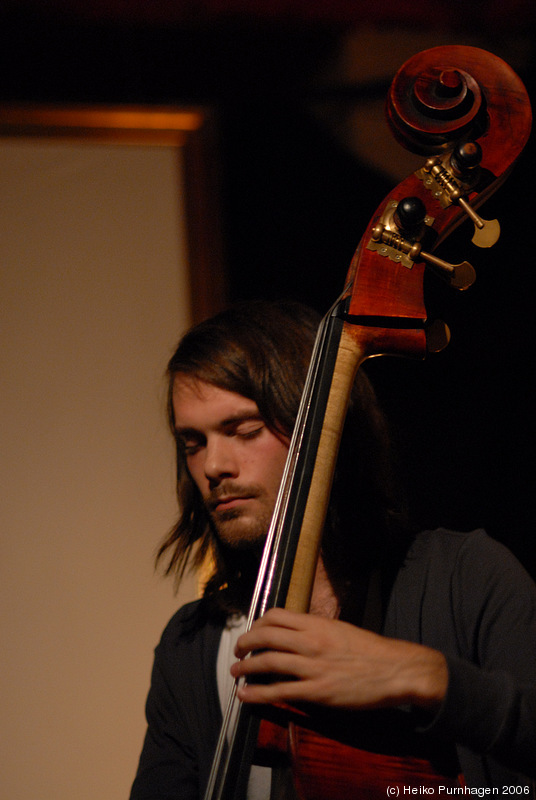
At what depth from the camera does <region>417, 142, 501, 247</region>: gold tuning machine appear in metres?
0.78

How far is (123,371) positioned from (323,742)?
1116 mm

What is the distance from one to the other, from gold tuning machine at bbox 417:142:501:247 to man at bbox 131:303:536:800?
0.41 m

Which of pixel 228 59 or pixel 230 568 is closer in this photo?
pixel 230 568

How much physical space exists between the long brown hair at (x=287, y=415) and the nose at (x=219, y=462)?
86 millimetres

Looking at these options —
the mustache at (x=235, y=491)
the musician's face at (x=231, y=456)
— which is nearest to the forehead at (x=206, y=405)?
the musician's face at (x=231, y=456)

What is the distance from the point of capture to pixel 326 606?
107 cm

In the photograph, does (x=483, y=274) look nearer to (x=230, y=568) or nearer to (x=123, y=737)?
(x=230, y=568)

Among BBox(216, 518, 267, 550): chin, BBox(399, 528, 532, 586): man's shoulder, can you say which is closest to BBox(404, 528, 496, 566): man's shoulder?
BBox(399, 528, 532, 586): man's shoulder

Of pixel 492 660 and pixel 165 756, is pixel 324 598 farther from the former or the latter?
pixel 165 756

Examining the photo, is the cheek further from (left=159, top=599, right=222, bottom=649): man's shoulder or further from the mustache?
(left=159, top=599, right=222, bottom=649): man's shoulder

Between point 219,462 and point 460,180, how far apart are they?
519mm

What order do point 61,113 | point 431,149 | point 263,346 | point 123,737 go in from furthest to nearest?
point 61,113 → point 123,737 → point 263,346 → point 431,149

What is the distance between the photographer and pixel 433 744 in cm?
71

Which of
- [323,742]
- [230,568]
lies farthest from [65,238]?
[323,742]
